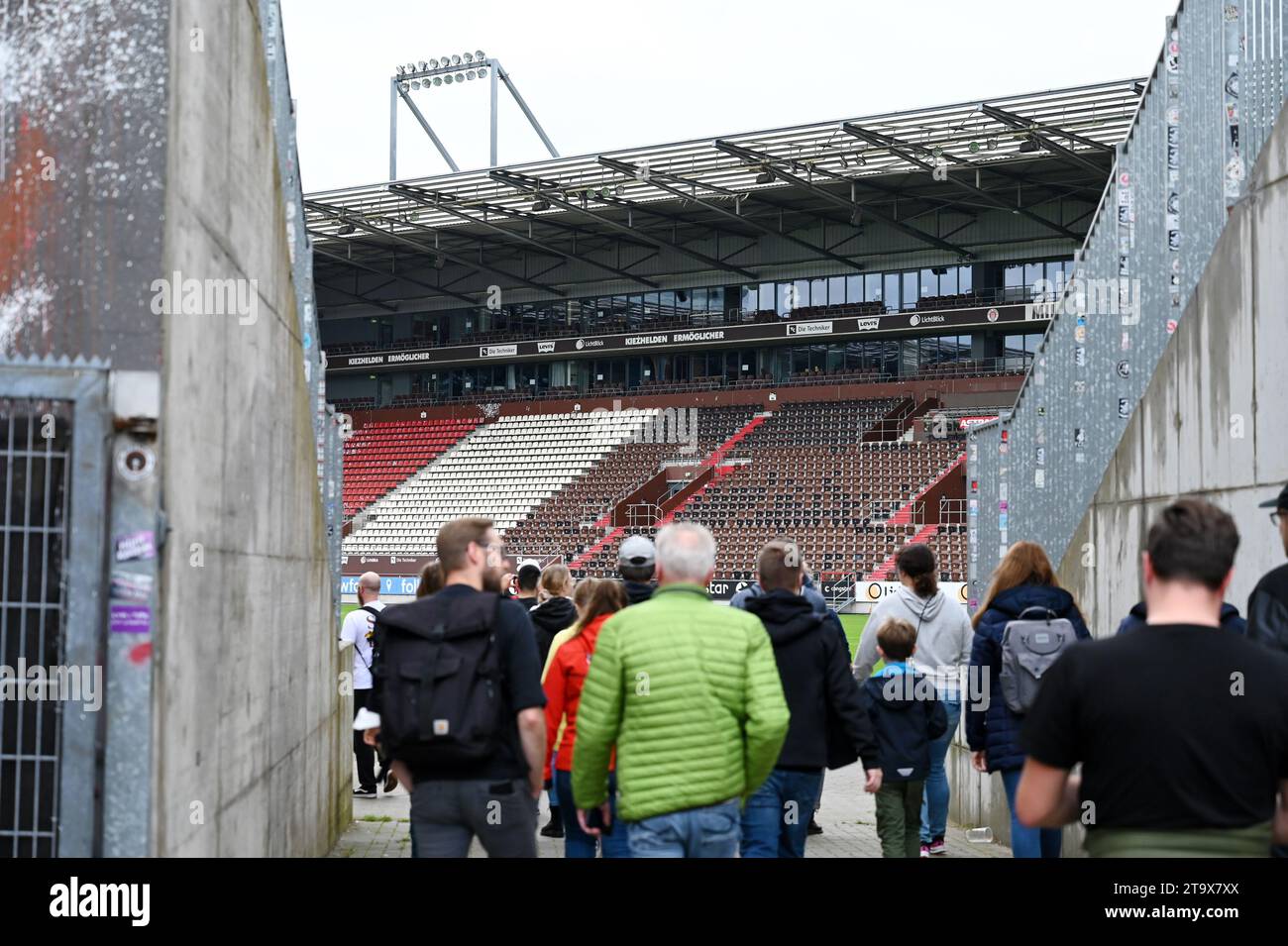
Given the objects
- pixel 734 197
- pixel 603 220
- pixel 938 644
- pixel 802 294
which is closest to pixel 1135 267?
pixel 938 644

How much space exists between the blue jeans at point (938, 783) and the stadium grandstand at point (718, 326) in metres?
28.1

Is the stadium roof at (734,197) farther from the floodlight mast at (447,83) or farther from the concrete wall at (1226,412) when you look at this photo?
the concrete wall at (1226,412)

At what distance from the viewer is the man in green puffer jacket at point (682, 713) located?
4.89 metres

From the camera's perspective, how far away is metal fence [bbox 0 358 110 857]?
A: 4418 mm

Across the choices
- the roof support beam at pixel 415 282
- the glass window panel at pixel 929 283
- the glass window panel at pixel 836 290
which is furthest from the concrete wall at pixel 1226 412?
the roof support beam at pixel 415 282

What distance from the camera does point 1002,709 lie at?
677cm

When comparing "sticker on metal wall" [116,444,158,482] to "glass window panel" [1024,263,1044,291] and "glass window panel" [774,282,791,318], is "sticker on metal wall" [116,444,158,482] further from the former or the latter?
"glass window panel" [774,282,791,318]

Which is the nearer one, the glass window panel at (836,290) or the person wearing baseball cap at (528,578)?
the person wearing baseball cap at (528,578)

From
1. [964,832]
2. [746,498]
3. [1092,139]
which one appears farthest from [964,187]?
[964,832]

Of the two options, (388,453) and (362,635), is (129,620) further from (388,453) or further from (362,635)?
(388,453)

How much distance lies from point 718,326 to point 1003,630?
43.6 metres

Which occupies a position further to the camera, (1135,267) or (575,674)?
(1135,267)

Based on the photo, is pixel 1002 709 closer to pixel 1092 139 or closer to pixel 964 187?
pixel 1092 139

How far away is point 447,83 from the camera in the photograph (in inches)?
2119
